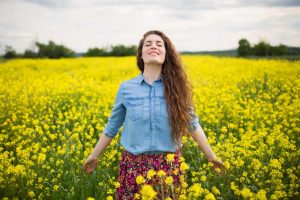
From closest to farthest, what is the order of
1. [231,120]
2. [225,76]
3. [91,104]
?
[231,120] < [91,104] < [225,76]

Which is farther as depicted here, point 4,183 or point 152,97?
point 4,183

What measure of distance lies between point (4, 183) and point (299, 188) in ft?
8.03

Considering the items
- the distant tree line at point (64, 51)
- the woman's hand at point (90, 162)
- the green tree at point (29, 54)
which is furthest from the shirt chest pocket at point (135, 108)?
the green tree at point (29, 54)

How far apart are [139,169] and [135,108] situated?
0.44 metres

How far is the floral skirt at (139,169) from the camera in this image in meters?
2.41

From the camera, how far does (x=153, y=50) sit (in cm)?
247

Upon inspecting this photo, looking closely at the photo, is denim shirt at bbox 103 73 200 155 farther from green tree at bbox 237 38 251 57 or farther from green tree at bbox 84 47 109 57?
green tree at bbox 237 38 251 57

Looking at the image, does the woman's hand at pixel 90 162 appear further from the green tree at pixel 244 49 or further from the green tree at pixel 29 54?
the green tree at pixel 29 54

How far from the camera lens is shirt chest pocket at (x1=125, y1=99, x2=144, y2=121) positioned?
2.46 meters

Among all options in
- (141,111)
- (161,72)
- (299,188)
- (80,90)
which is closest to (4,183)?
(141,111)

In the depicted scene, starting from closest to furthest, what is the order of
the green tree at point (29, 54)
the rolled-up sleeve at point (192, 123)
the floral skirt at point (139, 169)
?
the floral skirt at point (139, 169) < the rolled-up sleeve at point (192, 123) < the green tree at point (29, 54)

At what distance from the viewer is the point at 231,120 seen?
4.98 m

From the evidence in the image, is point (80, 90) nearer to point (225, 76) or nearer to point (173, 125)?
point (225, 76)

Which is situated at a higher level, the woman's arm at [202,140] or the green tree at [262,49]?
the green tree at [262,49]
